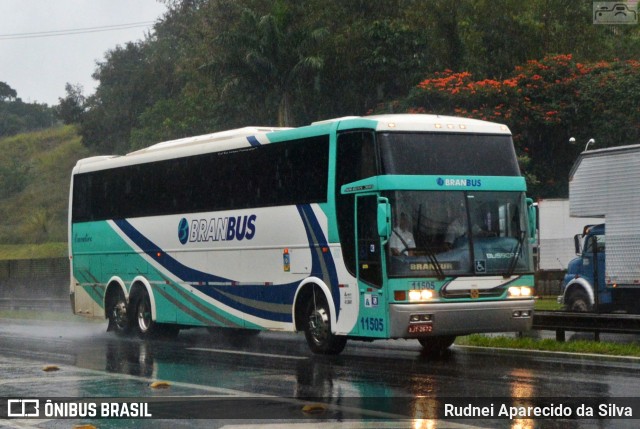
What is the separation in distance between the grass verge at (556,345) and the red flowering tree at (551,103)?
2462cm

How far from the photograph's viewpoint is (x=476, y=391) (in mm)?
12953

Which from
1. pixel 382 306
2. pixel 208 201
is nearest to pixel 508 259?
pixel 382 306

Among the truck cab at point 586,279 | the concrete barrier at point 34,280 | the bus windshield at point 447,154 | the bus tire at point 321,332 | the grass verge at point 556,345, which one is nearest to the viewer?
the bus windshield at point 447,154

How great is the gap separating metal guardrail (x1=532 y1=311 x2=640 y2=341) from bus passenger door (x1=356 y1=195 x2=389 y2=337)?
398cm

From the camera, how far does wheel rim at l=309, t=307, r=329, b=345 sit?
18.2 m

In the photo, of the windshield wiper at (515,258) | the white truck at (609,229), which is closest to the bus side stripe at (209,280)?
the windshield wiper at (515,258)

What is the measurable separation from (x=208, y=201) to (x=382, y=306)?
19.6ft

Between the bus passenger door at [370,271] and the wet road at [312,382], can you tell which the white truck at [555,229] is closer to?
the wet road at [312,382]

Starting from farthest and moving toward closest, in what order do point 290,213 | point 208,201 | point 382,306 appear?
point 208,201 < point 290,213 < point 382,306

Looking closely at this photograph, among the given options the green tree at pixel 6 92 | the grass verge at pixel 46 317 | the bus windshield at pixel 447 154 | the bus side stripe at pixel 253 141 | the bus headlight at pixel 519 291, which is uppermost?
the green tree at pixel 6 92

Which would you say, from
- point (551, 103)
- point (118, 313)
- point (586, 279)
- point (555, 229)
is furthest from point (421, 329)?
point (551, 103)

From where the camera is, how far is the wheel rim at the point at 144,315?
2386cm

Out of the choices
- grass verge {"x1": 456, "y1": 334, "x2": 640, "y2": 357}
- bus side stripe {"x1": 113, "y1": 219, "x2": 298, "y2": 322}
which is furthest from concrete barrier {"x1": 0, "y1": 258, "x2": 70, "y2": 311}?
grass verge {"x1": 456, "y1": 334, "x2": 640, "y2": 357}

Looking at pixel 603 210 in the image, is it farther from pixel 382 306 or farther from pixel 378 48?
pixel 378 48
